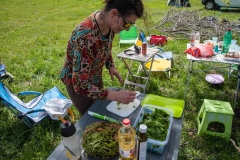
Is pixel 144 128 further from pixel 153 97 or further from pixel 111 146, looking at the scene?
pixel 153 97

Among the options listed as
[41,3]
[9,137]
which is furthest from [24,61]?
[41,3]

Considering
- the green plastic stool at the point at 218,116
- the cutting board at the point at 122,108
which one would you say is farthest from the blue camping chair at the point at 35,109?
the green plastic stool at the point at 218,116

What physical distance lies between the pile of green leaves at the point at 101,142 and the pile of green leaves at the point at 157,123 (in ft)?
0.88

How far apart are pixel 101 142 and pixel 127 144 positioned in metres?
0.29

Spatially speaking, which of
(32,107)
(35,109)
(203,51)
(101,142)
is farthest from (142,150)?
(203,51)

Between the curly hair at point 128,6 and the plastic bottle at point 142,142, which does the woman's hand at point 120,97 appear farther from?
the curly hair at point 128,6

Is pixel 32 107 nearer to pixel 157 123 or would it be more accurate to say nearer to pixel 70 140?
pixel 70 140

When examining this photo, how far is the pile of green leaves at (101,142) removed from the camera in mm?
1365

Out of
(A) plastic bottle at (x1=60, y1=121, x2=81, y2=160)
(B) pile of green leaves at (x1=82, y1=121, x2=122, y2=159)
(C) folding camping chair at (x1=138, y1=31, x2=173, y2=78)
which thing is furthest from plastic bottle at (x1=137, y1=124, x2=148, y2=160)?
(C) folding camping chair at (x1=138, y1=31, x2=173, y2=78)

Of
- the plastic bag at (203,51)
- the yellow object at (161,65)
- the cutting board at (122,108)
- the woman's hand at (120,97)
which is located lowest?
the yellow object at (161,65)

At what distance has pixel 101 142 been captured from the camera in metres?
1.40

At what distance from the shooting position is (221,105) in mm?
2785

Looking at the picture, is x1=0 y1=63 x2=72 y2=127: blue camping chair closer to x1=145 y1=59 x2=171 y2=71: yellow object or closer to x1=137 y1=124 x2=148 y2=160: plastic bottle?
x1=137 y1=124 x2=148 y2=160: plastic bottle

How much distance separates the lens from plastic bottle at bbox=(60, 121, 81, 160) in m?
1.20
